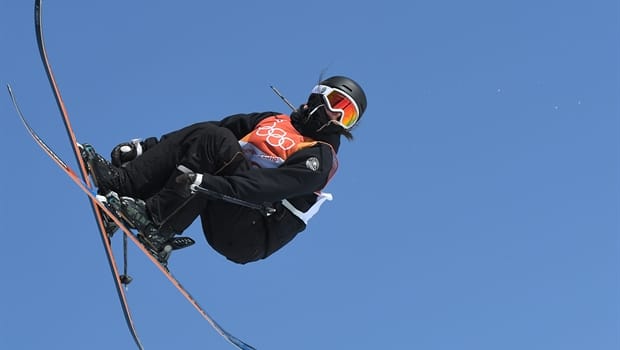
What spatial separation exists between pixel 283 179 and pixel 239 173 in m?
0.41

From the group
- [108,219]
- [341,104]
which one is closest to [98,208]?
[108,219]

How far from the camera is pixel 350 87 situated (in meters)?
8.92

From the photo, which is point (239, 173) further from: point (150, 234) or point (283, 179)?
point (150, 234)

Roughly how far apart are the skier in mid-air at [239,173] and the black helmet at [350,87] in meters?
0.01

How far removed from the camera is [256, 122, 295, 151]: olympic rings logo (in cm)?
848

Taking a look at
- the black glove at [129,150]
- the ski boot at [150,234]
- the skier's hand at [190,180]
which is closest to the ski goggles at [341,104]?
the skier's hand at [190,180]

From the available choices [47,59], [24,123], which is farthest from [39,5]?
[24,123]

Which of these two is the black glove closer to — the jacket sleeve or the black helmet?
the jacket sleeve

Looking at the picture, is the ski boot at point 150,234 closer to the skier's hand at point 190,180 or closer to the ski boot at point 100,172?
the ski boot at point 100,172

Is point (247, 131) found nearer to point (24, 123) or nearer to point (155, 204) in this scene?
point (155, 204)

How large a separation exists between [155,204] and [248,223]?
3.32 ft

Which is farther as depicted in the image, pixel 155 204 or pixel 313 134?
pixel 313 134

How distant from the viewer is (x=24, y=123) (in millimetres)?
9742

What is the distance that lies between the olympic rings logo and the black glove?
1.16m
